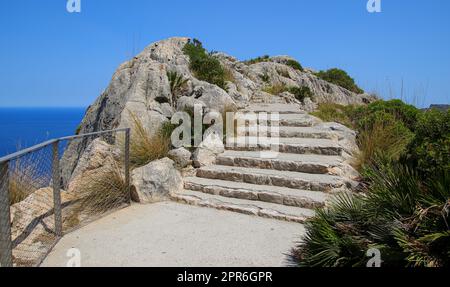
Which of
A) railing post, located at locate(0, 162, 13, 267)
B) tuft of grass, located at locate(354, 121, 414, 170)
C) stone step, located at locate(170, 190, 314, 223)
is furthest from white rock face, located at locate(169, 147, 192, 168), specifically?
railing post, located at locate(0, 162, 13, 267)

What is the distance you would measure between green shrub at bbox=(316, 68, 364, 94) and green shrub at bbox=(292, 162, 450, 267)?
2071 centimetres

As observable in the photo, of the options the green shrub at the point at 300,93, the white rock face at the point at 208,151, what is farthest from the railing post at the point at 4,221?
the green shrub at the point at 300,93

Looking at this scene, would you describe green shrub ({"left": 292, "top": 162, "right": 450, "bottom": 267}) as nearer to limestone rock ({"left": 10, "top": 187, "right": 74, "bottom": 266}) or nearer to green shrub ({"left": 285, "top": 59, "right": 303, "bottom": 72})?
limestone rock ({"left": 10, "top": 187, "right": 74, "bottom": 266})

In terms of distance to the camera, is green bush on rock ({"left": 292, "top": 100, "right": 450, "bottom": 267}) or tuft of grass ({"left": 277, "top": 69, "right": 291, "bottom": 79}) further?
tuft of grass ({"left": 277, "top": 69, "right": 291, "bottom": 79})

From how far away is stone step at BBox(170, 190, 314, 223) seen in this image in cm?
501

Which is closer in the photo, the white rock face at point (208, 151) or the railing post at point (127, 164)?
the railing post at point (127, 164)

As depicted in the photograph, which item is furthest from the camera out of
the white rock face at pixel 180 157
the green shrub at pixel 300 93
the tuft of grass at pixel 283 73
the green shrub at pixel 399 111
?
the tuft of grass at pixel 283 73

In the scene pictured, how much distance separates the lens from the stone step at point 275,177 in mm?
5652

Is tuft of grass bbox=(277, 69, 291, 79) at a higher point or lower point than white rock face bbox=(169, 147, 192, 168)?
higher

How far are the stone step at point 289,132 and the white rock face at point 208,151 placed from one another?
949mm

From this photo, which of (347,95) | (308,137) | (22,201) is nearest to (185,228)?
(22,201)

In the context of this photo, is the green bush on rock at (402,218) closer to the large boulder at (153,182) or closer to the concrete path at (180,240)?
the concrete path at (180,240)

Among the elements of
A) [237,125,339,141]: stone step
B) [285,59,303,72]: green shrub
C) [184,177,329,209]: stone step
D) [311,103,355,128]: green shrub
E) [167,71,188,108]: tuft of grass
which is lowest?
[184,177,329,209]: stone step
